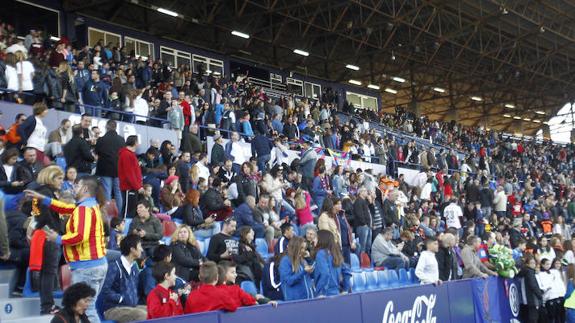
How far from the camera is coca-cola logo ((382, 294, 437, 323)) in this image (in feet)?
29.6

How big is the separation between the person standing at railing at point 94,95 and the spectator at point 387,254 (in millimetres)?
6187

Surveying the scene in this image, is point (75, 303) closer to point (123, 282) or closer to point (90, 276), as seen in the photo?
point (90, 276)

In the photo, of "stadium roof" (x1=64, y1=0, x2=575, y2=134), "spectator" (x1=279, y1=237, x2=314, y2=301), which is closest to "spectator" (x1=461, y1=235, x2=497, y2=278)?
"spectator" (x1=279, y1=237, x2=314, y2=301)

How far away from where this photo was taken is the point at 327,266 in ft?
26.4

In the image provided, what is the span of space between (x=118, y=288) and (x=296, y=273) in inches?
82.5

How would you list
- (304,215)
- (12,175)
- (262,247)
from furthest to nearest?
1. (304,215)
2. (262,247)
3. (12,175)

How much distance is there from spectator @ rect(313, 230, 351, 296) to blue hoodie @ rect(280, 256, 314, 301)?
0.13 meters

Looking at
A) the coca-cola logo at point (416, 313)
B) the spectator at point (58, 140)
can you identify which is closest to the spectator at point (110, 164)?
the spectator at point (58, 140)

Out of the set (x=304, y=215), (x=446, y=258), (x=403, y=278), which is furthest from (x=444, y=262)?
(x=304, y=215)

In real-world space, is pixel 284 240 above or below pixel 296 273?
above

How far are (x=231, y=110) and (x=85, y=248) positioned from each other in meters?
12.6

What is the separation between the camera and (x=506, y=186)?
1005 inches

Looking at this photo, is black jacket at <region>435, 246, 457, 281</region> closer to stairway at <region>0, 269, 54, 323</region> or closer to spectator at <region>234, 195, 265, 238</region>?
spectator at <region>234, 195, 265, 238</region>

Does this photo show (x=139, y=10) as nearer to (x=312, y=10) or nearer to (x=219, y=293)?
(x=312, y=10)
